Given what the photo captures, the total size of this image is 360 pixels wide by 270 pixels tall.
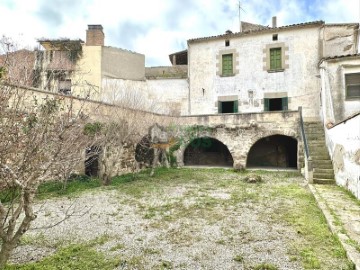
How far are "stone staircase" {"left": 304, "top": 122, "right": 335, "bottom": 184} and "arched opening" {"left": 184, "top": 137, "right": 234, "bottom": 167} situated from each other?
17.5 ft

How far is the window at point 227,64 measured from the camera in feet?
57.9

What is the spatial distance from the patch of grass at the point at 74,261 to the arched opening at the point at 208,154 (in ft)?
42.2

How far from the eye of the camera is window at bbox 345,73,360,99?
1152 cm

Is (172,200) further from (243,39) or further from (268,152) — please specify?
(243,39)

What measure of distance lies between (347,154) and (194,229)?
5.54m

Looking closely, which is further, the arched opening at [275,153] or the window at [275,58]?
the window at [275,58]

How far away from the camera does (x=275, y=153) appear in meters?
16.5

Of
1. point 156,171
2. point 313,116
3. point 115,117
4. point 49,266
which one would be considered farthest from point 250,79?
point 49,266

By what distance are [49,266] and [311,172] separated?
883 centimetres

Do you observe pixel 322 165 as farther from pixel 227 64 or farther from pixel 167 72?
pixel 167 72

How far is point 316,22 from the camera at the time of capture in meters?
15.6

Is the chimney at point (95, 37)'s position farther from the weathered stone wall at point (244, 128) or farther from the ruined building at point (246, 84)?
the weathered stone wall at point (244, 128)

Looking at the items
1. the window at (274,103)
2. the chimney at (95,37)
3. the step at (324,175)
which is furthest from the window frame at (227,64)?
the step at (324,175)

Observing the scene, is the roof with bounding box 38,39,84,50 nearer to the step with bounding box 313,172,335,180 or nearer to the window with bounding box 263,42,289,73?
the window with bounding box 263,42,289,73
